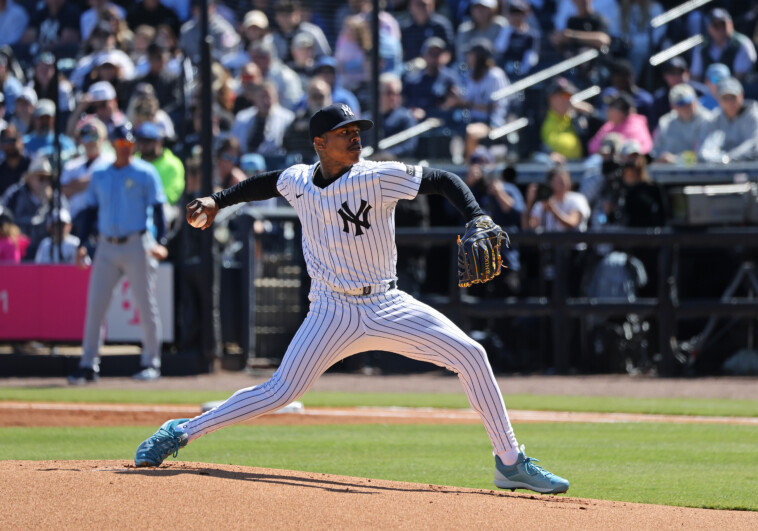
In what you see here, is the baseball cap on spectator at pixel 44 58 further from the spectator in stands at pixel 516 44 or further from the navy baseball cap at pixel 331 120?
the navy baseball cap at pixel 331 120

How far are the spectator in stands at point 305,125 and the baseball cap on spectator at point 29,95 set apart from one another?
4042mm

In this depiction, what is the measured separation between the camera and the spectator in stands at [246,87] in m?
16.6

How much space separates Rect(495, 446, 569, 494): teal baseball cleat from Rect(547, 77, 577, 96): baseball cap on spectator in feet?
30.8

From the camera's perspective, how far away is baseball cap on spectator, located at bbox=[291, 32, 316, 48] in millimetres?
17641

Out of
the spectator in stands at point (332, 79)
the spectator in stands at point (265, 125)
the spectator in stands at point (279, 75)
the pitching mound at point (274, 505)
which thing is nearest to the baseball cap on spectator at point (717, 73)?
the spectator in stands at point (332, 79)

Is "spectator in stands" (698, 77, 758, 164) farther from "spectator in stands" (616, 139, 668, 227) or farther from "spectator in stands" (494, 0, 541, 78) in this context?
Answer: "spectator in stands" (494, 0, 541, 78)

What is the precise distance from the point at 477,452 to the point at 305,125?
7717mm

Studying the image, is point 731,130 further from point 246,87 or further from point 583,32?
point 246,87

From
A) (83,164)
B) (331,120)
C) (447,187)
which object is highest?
(83,164)

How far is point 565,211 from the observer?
13.3 metres

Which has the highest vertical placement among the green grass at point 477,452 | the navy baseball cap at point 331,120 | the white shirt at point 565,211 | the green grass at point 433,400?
the white shirt at point 565,211

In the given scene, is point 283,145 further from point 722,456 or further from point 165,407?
point 722,456

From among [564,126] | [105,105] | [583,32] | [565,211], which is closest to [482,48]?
[583,32]

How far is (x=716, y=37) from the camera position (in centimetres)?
1538
